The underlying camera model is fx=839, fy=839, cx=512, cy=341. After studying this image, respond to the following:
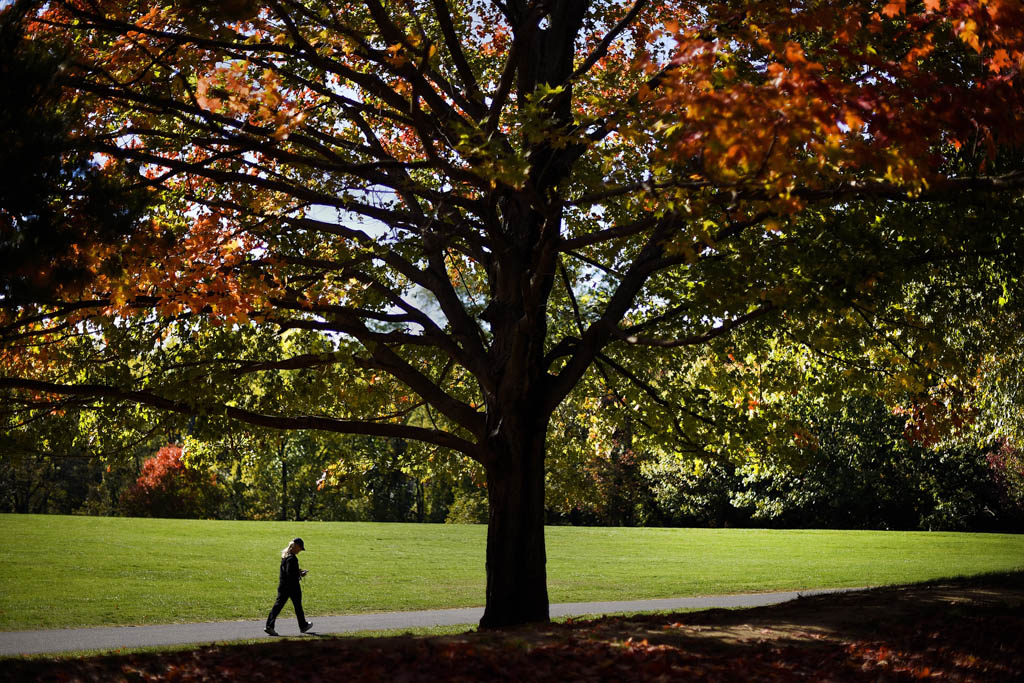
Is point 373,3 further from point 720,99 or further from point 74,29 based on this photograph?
point 720,99

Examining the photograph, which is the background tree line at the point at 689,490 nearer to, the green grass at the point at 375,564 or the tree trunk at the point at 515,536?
the green grass at the point at 375,564

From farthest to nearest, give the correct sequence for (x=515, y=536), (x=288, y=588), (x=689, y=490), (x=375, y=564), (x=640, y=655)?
A: (x=689, y=490) < (x=375, y=564) < (x=288, y=588) < (x=515, y=536) < (x=640, y=655)

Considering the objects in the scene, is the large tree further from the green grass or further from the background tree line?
the background tree line

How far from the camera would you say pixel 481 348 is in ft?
35.8

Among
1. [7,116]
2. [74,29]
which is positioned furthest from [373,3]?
[7,116]

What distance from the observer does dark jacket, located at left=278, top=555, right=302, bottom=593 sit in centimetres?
1313

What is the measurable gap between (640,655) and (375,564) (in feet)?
54.5

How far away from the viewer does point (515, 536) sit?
1039 centimetres

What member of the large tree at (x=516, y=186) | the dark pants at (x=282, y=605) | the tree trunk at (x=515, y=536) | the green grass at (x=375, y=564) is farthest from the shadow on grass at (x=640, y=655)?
the green grass at (x=375, y=564)

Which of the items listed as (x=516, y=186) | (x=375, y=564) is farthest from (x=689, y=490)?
(x=516, y=186)

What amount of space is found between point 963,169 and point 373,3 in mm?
7093

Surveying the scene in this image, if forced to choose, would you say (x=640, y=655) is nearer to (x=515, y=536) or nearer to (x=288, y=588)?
(x=515, y=536)

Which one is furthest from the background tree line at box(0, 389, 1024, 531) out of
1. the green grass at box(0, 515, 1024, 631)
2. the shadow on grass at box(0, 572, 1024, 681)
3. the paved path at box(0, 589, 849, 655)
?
the shadow on grass at box(0, 572, 1024, 681)

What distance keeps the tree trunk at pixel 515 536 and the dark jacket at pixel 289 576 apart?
13.3 feet
